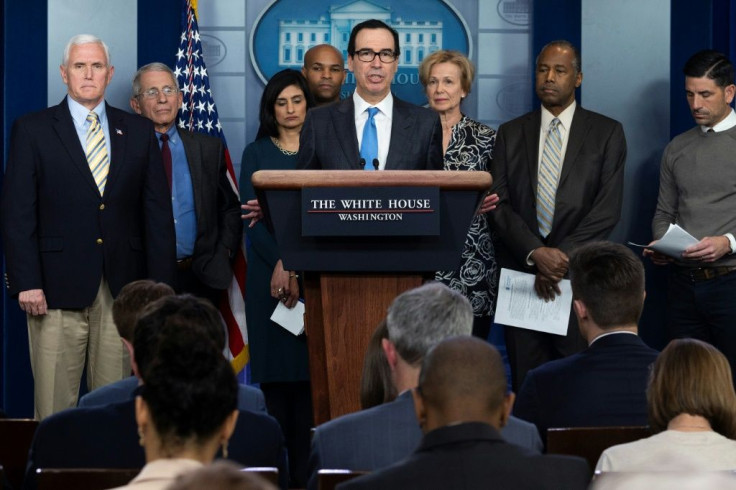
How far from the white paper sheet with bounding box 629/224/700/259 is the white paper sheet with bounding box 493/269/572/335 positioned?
0.52 m

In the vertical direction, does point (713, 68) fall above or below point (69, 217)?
above

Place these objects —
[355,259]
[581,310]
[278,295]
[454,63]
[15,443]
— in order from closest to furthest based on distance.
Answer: [15,443] < [355,259] < [581,310] < [278,295] < [454,63]

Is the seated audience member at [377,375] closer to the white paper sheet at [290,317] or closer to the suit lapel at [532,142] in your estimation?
the white paper sheet at [290,317]

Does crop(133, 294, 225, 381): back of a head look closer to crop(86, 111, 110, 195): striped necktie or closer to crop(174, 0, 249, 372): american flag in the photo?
crop(86, 111, 110, 195): striped necktie

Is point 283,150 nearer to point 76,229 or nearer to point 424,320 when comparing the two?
point 76,229

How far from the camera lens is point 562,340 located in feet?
19.8

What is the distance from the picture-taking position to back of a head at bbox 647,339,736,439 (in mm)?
2770

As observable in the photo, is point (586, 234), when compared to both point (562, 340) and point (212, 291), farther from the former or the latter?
point (212, 291)

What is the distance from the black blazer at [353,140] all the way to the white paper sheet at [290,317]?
4.42 feet

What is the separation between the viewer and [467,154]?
19.5 ft

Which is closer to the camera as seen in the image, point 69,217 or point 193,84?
point 69,217

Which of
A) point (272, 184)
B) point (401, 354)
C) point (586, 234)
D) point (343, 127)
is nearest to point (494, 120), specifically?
point (586, 234)

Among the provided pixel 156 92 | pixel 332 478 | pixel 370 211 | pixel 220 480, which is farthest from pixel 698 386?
pixel 156 92

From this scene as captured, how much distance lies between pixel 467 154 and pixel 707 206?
1326 mm
